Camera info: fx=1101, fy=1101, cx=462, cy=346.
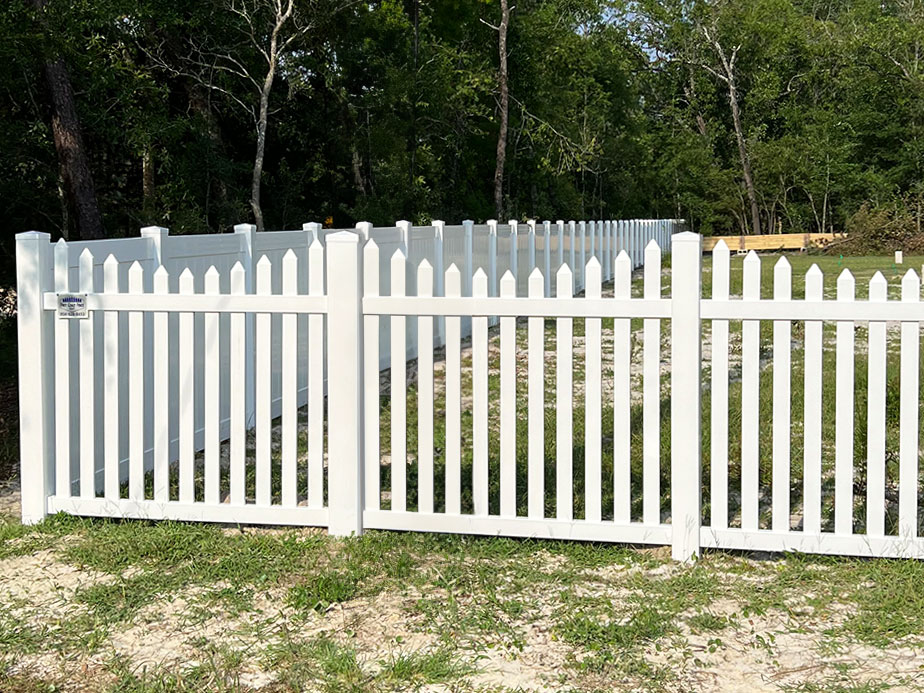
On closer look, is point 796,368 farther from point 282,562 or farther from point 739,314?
point 282,562

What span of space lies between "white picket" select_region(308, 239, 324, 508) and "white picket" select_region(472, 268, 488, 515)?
0.51m

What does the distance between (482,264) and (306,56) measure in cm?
1732

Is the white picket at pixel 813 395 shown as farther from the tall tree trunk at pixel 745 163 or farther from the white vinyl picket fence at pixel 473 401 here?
the tall tree trunk at pixel 745 163

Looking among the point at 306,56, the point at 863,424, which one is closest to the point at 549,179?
the point at 306,56

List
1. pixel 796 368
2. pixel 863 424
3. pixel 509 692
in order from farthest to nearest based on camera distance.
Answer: pixel 796 368, pixel 863 424, pixel 509 692

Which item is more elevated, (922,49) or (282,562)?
(922,49)

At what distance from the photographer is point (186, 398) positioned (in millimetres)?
5719

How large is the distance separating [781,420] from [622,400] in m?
0.73

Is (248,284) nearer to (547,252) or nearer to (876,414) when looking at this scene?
(876,414)

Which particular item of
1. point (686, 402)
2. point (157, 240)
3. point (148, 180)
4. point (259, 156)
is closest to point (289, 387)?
point (686, 402)

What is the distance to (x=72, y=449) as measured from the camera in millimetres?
6199

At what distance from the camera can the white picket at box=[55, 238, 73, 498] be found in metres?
5.79

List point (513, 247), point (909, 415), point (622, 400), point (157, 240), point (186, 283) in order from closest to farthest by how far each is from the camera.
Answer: point (909, 415) → point (622, 400) → point (186, 283) → point (157, 240) → point (513, 247)

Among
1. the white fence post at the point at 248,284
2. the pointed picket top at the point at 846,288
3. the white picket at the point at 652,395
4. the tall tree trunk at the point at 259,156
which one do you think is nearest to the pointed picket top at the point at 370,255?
the white picket at the point at 652,395
